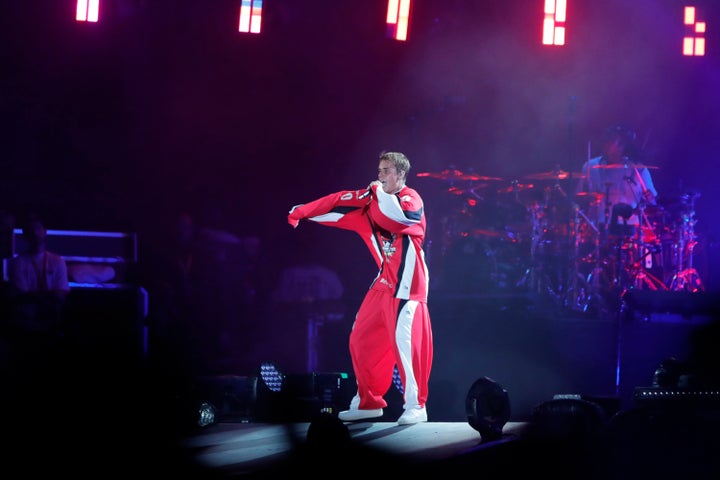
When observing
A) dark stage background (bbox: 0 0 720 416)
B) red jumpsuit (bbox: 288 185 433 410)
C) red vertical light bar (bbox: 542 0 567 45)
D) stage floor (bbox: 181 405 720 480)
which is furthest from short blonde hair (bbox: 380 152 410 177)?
red vertical light bar (bbox: 542 0 567 45)

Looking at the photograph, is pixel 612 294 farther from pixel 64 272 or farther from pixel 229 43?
pixel 64 272

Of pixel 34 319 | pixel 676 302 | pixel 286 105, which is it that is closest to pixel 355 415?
pixel 676 302

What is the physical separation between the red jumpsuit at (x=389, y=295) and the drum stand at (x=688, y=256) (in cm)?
527

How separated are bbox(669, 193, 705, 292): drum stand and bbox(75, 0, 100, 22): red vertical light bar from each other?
6804 mm

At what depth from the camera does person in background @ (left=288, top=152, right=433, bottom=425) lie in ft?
18.4

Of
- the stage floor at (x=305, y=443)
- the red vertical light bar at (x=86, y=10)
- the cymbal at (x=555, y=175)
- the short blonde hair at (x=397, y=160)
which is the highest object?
the red vertical light bar at (x=86, y=10)

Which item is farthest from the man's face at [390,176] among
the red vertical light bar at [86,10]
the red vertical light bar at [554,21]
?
the red vertical light bar at [86,10]

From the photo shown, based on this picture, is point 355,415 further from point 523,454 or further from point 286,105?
point 286,105

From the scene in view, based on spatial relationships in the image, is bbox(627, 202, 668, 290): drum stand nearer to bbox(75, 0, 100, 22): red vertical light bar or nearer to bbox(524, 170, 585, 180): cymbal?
bbox(524, 170, 585, 180): cymbal

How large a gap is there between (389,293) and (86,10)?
524cm

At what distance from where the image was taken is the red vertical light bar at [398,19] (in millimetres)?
9359

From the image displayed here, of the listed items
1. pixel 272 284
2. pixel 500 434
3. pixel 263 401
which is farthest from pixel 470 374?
pixel 500 434

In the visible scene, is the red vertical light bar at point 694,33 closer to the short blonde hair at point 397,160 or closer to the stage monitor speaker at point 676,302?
the stage monitor speaker at point 676,302

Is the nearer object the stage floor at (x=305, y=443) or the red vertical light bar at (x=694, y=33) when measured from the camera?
the stage floor at (x=305, y=443)
